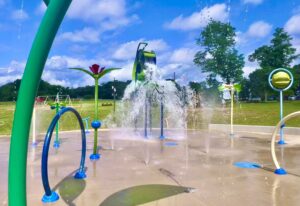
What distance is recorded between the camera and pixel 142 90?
15.9m

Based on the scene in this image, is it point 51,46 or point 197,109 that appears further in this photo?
point 197,109

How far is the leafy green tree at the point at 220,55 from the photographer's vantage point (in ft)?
151

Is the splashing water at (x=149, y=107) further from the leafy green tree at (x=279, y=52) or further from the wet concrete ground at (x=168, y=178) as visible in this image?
the leafy green tree at (x=279, y=52)

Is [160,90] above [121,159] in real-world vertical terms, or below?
above

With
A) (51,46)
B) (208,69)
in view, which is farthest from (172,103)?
(208,69)

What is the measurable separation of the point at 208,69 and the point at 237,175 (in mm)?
40919

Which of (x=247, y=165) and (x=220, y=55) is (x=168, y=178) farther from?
(x=220, y=55)

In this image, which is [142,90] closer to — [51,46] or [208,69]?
[51,46]

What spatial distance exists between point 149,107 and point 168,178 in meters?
8.67

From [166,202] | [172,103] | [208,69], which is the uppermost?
[208,69]

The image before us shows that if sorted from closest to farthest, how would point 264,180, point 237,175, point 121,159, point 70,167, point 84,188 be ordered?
point 84,188 < point 264,180 < point 237,175 < point 70,167 < point 121,159

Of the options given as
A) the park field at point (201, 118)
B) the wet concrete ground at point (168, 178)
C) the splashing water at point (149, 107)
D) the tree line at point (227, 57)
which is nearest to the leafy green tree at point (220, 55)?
the tree line at point (227, 57)

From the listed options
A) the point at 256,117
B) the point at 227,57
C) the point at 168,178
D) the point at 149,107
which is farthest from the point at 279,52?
the point at 168,178

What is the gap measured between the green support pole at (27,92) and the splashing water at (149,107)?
401 inches
